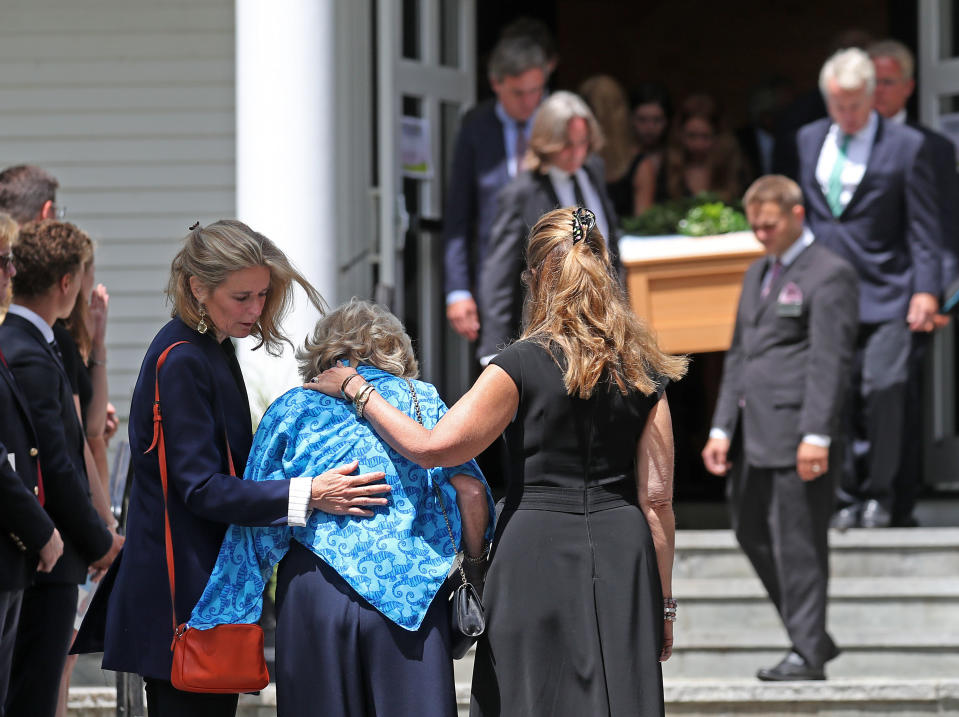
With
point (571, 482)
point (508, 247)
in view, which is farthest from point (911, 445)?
point (571, 482)

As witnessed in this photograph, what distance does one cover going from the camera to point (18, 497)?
357 centimetres

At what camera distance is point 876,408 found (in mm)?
6824

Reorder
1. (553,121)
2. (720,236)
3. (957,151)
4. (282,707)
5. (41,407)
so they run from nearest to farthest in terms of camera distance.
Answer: (282,707)
(41,407)
(553,121)
(720,236)
(957,151)

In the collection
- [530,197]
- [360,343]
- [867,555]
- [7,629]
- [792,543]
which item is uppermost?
[530,197]

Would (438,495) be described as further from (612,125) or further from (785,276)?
(612,125)

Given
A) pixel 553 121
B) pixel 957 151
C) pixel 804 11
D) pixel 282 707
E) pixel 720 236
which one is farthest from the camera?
pixel 804 11

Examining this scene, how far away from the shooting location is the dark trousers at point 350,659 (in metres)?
3.28

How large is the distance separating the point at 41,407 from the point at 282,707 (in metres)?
1.14

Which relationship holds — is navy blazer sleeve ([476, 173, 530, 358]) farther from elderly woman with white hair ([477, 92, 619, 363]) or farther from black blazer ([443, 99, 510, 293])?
black blazer ([443, 99, 510, 293])

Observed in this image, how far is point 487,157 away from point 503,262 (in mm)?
671

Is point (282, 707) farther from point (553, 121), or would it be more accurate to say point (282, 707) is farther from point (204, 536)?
point (553, 121)

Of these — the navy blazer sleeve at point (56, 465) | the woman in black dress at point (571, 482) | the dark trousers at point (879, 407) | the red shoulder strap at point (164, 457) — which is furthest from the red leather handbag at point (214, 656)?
the dark trousers at point (879, 407)

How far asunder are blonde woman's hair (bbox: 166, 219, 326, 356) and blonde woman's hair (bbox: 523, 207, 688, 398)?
0.55 m

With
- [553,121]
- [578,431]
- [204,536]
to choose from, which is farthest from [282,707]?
[553,121]
